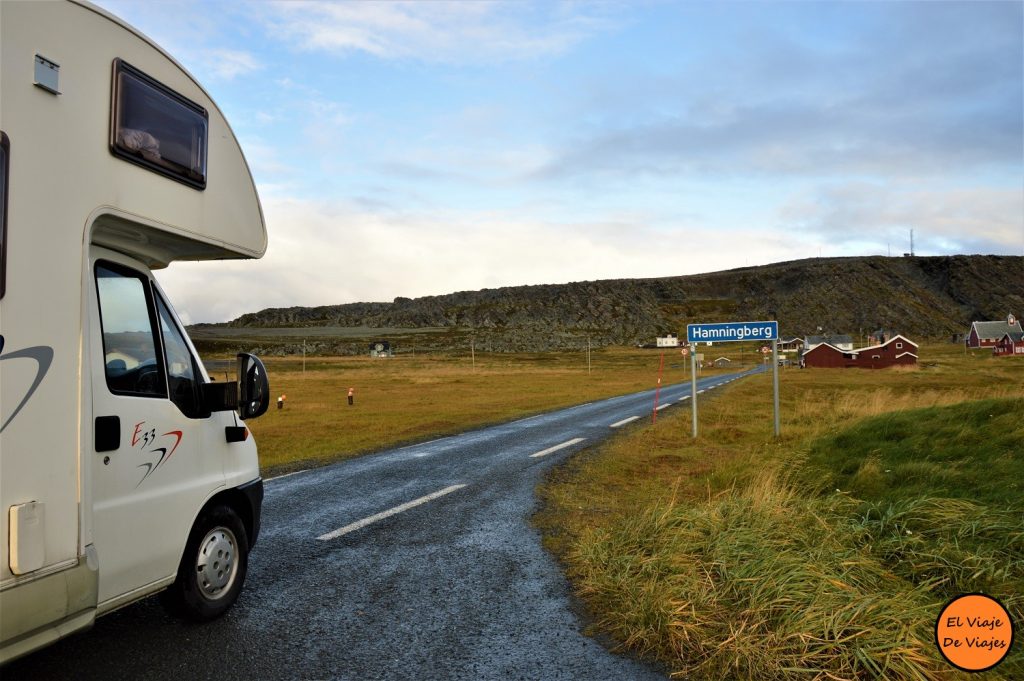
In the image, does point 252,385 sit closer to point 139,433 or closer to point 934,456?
point 139,433

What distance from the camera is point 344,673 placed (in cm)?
387

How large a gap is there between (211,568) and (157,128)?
2.98m

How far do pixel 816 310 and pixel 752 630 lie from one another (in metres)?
208

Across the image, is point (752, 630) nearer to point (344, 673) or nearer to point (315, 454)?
point (344, 673)

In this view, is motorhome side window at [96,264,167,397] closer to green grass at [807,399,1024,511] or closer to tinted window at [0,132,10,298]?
tinted window at [0,132,10,298]

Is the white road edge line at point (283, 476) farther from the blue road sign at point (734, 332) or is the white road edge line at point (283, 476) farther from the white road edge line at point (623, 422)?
the white road edge line at point (623, 422)

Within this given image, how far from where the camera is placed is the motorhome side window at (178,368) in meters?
4.37

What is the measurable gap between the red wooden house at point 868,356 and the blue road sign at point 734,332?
68.9m

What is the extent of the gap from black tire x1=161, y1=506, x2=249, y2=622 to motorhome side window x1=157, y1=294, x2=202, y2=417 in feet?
2.59

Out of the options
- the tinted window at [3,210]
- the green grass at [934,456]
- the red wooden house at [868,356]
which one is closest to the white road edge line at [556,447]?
the green grass at [934,456]

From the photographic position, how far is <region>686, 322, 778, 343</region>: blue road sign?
1360 cm

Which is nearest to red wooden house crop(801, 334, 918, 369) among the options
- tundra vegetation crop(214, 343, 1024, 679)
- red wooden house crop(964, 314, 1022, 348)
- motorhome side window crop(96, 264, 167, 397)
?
red wooden house crop(964, 314, 1022, 348)

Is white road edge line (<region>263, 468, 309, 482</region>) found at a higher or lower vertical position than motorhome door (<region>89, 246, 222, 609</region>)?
lower

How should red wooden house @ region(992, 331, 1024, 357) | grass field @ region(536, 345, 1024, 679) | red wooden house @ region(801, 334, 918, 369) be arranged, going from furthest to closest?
red wooden house @ region(992, 331, 1024, 357)
red wooden house @ region(801, 334, 918, 369)
grass field @ region(536, 345, 1024, 679)
